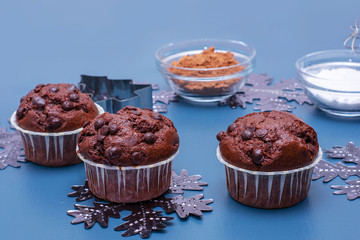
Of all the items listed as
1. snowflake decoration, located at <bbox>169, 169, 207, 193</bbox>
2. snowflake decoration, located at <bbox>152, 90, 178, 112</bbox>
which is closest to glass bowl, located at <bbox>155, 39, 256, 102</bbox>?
snowflake decoration, located at <bbox>152, 90, 178, 112</bbox>

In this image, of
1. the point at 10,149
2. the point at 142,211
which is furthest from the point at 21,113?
the point at 142,211

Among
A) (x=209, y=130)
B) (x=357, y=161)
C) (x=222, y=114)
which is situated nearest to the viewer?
(x=357, y=161)

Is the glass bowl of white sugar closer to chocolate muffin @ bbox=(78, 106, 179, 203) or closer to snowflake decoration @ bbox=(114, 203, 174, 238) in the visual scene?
chocolate muffin @ bbox=(78, 106, 179, 203)

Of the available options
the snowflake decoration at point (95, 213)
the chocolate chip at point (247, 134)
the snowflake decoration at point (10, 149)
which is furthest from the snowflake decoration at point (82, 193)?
the chocolate chip at point (247, 134)

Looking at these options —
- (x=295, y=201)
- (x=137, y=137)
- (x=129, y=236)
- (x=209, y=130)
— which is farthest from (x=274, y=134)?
(x=209, y=130)

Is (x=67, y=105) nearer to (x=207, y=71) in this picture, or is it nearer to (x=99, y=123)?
(x=99, y=123)

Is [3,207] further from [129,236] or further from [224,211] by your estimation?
[224,211]
